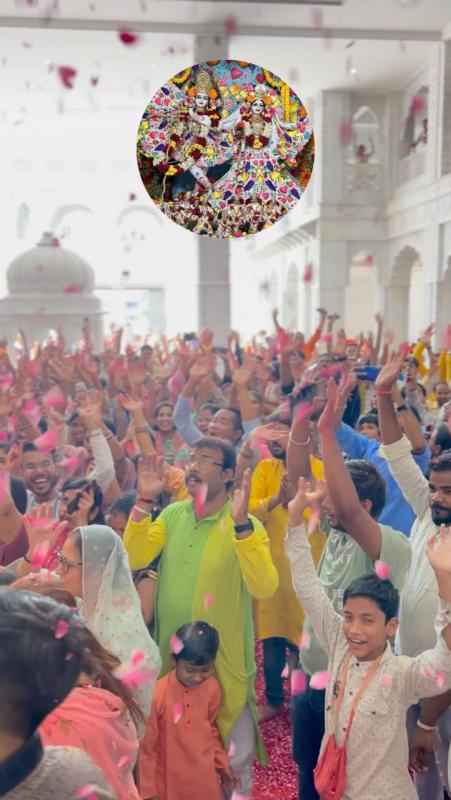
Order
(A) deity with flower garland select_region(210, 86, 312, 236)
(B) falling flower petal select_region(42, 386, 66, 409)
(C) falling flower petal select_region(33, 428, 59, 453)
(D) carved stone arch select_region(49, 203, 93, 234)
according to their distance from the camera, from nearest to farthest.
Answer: (C) falling flower petal select_region(33, 428, 59, 453), (B) falling flower petal select_region(42, 386, 66, 409), (A) deity with flower garland select_region(210, 86, 312, 236), (D) carved stone arch select_region(49, 203, 93, 234)

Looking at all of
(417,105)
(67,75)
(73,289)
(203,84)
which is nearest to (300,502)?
(203,84)

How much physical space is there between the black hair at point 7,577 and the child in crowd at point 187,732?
25.0 inches

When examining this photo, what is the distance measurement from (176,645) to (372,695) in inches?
26.7

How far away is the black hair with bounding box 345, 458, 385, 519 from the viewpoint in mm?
2461

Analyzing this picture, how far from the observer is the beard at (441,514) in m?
2.35

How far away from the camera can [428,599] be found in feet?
7.80

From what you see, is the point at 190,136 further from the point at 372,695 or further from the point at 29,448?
the point at 372,695

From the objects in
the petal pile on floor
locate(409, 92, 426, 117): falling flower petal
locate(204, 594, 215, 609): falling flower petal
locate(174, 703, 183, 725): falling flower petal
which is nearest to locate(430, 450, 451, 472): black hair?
locate(204, 594, 215, 609): falling flower petal

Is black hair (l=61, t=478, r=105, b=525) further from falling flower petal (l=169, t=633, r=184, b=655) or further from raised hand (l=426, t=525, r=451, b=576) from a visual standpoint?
raised hand (l=426, t=525, r=451, b=576)

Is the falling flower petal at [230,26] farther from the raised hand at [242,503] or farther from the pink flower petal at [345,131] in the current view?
the raised hand at [242,503]

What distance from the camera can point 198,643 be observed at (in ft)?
7.75

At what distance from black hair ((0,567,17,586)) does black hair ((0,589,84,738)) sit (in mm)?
787

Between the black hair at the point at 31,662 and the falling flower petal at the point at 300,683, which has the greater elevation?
the black hair at the point at 31,662

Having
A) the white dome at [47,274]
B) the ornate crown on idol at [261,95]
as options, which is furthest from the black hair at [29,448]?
the white dome at [47,274]
